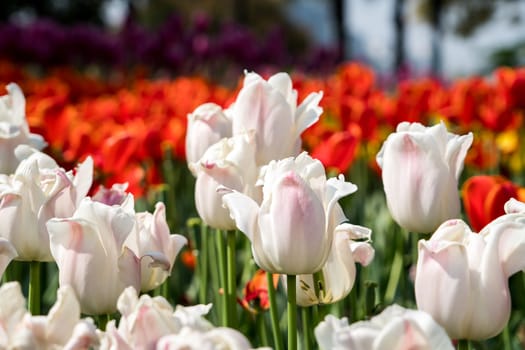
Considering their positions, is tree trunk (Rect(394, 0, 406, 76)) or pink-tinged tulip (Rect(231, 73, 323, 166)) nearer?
pink-tinged tulip (Rect(231, 73, 323, 166))

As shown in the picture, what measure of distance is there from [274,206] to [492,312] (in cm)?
27

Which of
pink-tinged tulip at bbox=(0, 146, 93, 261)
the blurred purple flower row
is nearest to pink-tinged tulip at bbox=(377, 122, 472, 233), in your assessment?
pink-tinged tulip at bbox=(0, 146, 93, 261)

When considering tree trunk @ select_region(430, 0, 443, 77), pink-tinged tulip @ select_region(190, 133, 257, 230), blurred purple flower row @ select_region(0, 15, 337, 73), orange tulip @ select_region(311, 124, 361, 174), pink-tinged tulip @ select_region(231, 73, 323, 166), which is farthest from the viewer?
tree trunk @ select_region(430, 0, 443, 77)

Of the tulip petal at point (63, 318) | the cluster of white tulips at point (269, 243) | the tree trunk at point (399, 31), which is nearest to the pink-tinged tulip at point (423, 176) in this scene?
the cluster of white tulips at point (269, 243)

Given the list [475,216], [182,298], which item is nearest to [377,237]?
[182,298]

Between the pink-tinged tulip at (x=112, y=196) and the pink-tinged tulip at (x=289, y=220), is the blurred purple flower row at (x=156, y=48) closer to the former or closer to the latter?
the pink-tinged tulip at (x=112, y=196)

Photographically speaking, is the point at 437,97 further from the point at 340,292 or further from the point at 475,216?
the point at 340,292

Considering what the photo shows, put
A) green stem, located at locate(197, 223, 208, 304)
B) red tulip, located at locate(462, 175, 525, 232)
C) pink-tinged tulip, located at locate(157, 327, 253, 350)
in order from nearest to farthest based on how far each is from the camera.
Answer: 1. pink-tinged tulip, located at locate(157, 327, 253, 350)
2. red tulip, located at locate(462, 175, 525, 232)
3. green stem, located at locate(197, 223, 208, 304)

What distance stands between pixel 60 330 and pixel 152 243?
36 cm

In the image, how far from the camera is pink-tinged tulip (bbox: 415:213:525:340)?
918mm

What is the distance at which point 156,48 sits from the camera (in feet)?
25.6

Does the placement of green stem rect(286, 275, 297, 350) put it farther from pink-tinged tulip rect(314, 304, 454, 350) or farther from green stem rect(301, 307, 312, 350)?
pink-tinged tulip rect(314, 304, 454, 350)

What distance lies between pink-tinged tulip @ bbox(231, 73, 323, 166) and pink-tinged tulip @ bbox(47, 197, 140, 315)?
0.39m

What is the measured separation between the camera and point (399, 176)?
123 cm
